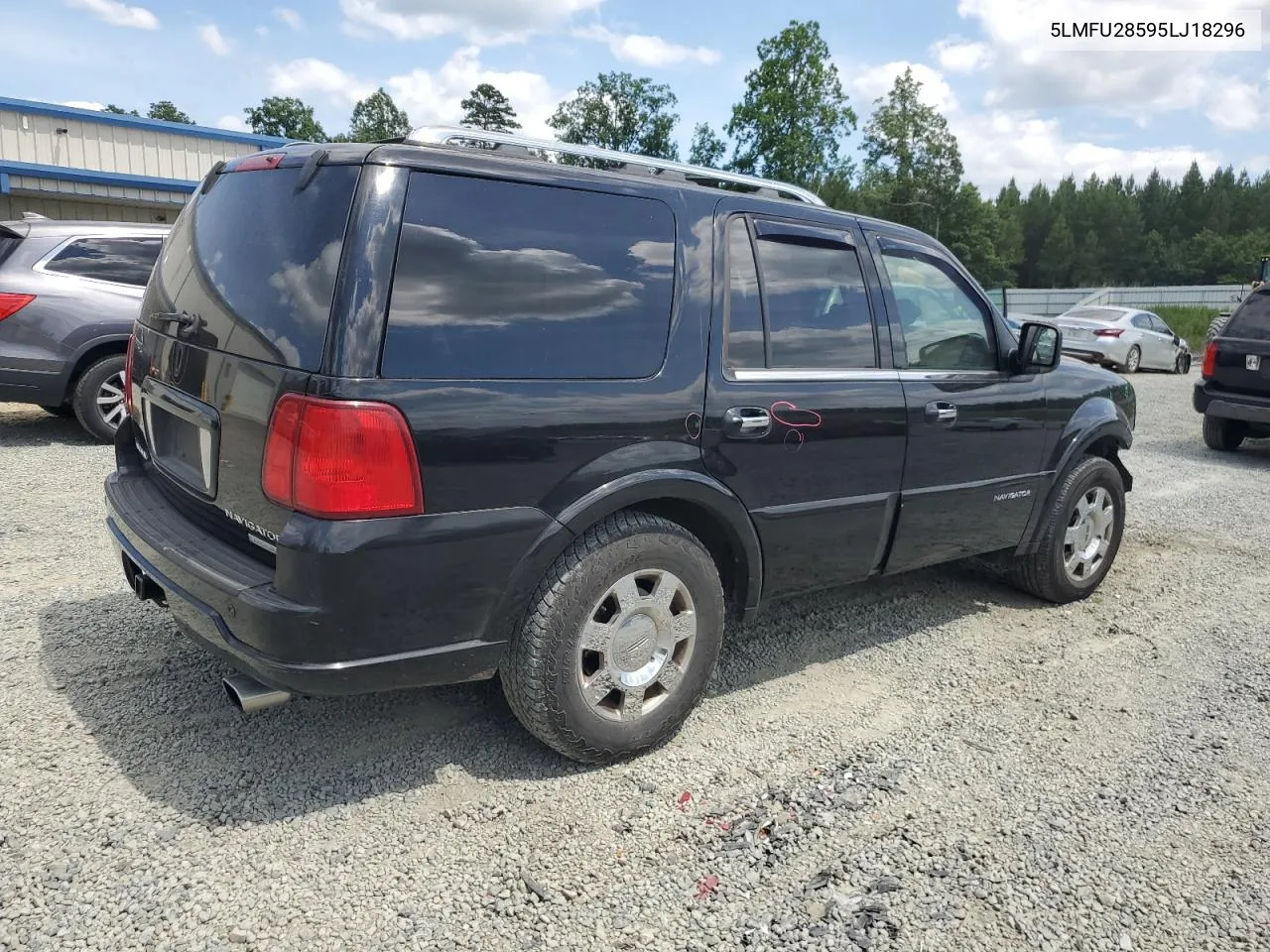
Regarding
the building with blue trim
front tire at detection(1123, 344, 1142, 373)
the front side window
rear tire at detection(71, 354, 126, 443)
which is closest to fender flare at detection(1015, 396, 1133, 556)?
the front side window

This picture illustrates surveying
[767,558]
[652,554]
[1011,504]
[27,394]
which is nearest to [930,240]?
[1011,504]

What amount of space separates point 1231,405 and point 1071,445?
6.47 m

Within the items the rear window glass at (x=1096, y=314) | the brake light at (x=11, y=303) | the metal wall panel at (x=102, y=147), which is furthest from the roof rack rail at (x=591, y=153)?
the rear window glass at (x=1096, y=314)

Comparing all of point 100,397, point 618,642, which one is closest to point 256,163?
point 618,642

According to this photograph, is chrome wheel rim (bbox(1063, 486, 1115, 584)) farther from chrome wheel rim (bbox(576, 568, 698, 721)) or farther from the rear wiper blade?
the rear wiper blade

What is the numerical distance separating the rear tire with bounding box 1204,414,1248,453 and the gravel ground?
692cm

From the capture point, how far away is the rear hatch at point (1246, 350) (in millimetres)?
9500

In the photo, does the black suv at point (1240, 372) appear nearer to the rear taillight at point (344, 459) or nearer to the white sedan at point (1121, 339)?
the white sedan at point (1121, 339)

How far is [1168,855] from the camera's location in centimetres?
280

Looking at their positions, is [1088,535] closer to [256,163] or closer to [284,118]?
[256,163]

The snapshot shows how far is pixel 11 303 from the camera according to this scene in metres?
7.26

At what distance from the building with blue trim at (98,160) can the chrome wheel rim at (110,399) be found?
9705mm

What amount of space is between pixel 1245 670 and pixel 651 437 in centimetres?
312

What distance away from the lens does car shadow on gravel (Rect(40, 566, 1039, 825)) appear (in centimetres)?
292
